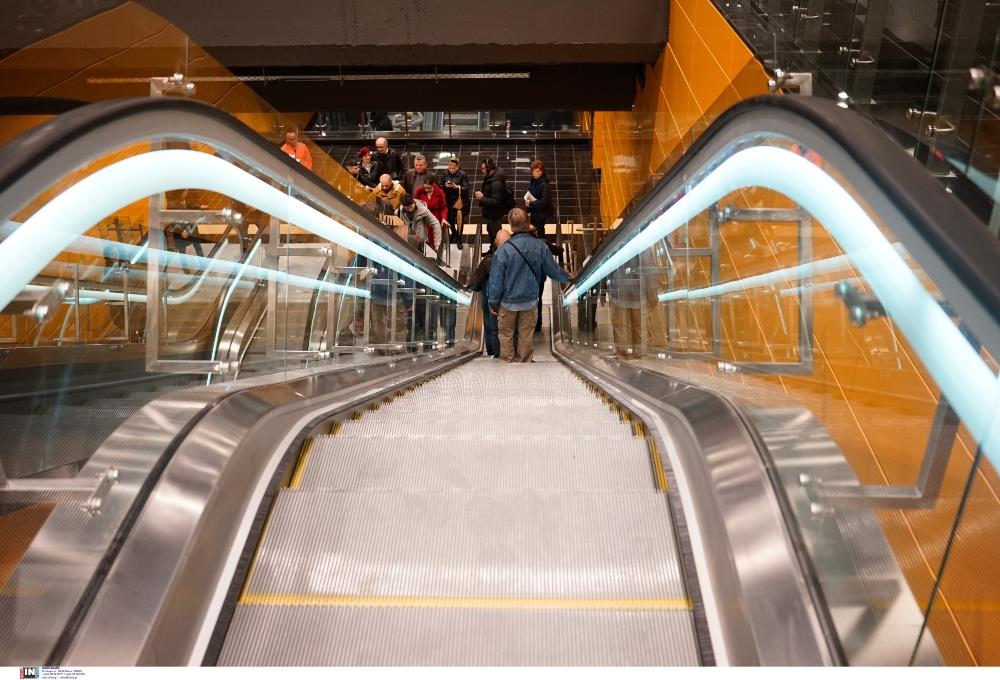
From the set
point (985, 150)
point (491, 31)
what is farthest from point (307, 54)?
point (985, 150)

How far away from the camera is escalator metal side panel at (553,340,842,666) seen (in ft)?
4.91

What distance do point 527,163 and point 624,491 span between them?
59.7ft

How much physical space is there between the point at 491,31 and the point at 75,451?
32.6 feet

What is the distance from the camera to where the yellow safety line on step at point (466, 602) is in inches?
70.2

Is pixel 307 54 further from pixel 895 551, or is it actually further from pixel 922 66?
pixel 895 551

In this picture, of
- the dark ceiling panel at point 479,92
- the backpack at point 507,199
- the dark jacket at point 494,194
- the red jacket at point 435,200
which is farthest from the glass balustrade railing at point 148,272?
the dark ceiling panel at point 479,92

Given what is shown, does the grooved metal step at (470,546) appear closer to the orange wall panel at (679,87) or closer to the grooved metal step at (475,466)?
the grooved metal step at (475,466)

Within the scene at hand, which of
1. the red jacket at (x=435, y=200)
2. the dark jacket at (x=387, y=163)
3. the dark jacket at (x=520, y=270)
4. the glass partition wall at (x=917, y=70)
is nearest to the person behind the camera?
the glass partition wall at (x=917, y=70)

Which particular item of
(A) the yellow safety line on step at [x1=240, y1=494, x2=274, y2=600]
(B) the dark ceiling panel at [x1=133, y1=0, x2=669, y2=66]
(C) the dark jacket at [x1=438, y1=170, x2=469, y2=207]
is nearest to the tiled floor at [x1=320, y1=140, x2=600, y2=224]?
(C) the dark jacket at [x1=438, y1=170, x2=469, y2=207]

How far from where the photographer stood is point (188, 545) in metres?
1.76

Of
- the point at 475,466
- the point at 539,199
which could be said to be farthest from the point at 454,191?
the point at 475,466

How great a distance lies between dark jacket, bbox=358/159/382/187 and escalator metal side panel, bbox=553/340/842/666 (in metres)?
9.57

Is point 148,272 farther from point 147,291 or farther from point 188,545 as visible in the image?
point 188,545

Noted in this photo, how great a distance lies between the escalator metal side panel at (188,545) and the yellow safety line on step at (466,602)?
0.14 m
